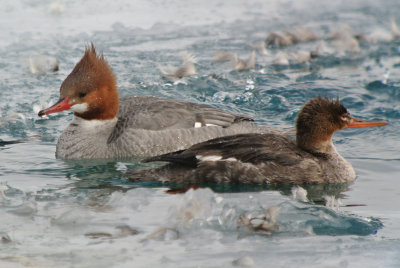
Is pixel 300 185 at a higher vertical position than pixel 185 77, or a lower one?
lower

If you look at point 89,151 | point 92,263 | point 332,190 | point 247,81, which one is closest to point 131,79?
point 247,81

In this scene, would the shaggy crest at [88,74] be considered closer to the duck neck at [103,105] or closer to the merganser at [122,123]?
the merganser at [122,123]

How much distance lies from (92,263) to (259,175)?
2.61 metres

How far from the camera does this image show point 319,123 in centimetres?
669

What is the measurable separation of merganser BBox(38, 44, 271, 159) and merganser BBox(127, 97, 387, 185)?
113cm

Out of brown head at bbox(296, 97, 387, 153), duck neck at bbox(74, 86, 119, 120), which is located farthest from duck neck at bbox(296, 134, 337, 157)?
duck neck at bbox(74, 86, 119, 120)

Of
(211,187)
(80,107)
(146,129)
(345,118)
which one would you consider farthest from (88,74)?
(345,118)

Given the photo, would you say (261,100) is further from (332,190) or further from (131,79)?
(332,190)

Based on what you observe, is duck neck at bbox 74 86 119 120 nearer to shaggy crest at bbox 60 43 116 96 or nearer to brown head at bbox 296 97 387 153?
shaggy crest at bbox 60 43 116 96

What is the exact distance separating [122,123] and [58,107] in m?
0.90

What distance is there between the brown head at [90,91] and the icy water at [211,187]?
648 mm

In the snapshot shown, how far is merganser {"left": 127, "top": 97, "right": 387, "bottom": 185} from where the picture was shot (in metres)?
6.54

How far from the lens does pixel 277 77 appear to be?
10.7 metres

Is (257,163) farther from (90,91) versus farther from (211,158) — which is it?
(90,91)
